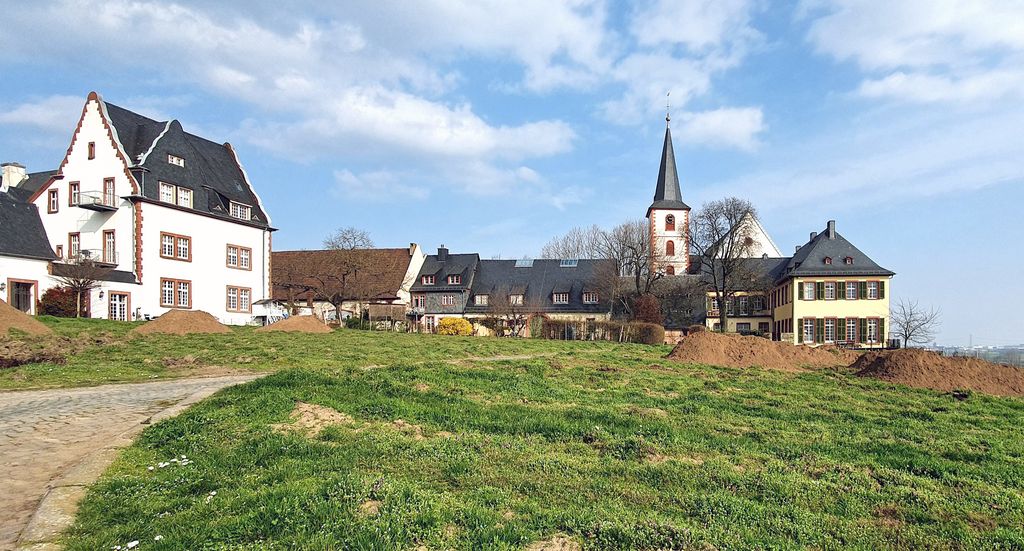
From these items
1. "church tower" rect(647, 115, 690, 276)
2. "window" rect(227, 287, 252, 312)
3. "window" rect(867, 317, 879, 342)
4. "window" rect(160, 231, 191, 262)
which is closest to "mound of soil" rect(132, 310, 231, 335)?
"window" rect(160, 231, 191, 262)

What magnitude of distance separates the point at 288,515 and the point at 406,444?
256 cm

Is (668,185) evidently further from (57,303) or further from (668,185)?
(57,303)

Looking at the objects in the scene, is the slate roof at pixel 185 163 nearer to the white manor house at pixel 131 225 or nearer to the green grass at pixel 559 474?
the white manor house at pixel 131 225

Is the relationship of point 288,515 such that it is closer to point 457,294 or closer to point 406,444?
point 406,444

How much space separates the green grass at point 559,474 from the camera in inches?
190

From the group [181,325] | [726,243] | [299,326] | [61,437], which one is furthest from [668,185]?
[61,437]

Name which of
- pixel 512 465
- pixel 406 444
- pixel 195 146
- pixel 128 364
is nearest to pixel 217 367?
pixel 128 364

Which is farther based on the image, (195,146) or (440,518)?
(195,146)

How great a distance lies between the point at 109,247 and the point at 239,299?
30.2 feet

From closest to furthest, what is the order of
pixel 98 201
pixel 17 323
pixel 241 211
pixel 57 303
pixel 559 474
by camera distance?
pixel 559 474 → pixel 17 323 → pixel 57 303 → pixel 98 201 → pixel 241 211

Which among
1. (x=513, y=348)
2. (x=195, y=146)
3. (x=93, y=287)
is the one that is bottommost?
(x=513, y=348)

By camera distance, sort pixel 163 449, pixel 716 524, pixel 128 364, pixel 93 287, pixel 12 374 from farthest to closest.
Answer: pixel 93 287, pixel 128 364, pixel 12 374, pixel 163 449, pixel 716 524

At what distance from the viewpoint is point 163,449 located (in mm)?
7457

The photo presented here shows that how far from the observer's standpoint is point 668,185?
76500 mm
